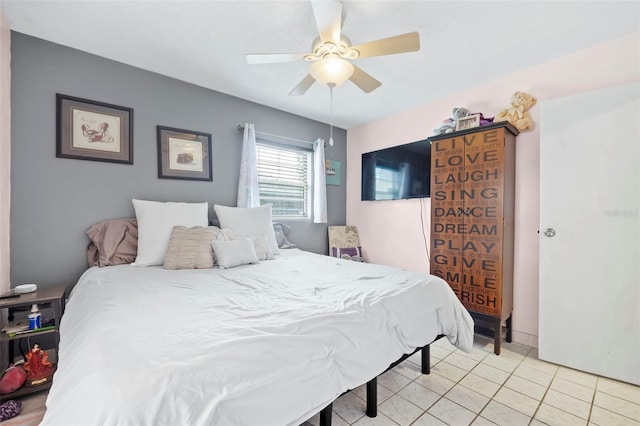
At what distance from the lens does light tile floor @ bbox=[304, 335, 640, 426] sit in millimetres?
1512

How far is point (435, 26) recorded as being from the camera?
192 centimetres

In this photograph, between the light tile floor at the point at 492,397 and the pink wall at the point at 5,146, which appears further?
the pink wall at the point at 5,146

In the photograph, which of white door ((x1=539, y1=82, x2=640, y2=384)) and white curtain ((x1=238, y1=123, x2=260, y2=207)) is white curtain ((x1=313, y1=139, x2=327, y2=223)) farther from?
white door ((x1=539, y1=82, x2=640, y2=384))

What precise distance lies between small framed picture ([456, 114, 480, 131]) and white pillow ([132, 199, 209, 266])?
2.66 metres

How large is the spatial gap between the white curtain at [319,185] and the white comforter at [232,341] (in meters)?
1.93

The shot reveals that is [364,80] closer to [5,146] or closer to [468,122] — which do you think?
[468,122]

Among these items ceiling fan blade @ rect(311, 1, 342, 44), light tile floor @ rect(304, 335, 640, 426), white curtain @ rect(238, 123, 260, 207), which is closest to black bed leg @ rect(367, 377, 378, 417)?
light tile floor @ rect(304, 335, 640, 426)

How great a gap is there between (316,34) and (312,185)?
2053mm

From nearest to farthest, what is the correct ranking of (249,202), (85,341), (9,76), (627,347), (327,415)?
(85,341) → (327,415) → (627,347) → (9,76) → (249,202)

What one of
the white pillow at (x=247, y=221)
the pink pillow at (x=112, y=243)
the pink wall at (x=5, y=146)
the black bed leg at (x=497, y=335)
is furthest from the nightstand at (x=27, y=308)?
the black bed leg at (x=497, y=335)

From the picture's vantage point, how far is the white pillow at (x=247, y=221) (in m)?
2.62

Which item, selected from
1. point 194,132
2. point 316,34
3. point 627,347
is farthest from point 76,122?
point 627,347

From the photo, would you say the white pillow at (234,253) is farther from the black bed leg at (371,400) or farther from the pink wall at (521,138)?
the pink wall at (521,138)

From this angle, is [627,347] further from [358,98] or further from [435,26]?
[358,98]
